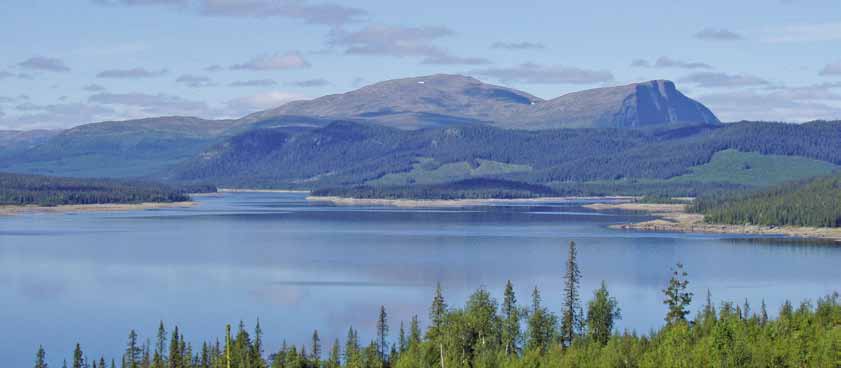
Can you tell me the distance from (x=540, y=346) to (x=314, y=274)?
5146 centimetres

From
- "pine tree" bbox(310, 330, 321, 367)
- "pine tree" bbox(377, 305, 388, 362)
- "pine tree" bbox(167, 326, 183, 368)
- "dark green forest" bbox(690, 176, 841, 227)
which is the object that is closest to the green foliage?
"pine tree" bbox(167, 326, 183, 368)

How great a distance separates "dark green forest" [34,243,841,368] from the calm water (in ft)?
24.7

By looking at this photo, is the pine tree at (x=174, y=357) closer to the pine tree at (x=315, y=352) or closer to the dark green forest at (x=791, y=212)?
the pine tree at (x=315, y=352)

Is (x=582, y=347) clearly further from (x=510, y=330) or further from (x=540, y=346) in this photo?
(x=510, y=330)

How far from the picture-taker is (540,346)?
218ft

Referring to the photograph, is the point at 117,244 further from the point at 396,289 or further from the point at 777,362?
the point at 777,362

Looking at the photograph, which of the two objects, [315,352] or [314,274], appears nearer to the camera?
[315,352]

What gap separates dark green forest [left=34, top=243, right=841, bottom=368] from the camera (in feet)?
184

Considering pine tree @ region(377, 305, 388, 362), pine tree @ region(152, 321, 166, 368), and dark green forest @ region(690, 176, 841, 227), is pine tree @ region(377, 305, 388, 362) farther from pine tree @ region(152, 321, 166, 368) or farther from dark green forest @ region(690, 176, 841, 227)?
dark green forest @ region(690, 176, 841, 227)

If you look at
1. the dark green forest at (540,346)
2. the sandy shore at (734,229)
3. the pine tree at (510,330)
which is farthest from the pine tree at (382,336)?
the sandy shore at (734,229)

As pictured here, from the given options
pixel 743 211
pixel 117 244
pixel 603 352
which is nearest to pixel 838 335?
pixel 603 352

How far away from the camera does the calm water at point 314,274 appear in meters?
84.6

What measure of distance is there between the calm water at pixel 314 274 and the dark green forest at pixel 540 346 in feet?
24.7

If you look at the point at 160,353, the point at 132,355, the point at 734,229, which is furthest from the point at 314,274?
the point at 734,229
